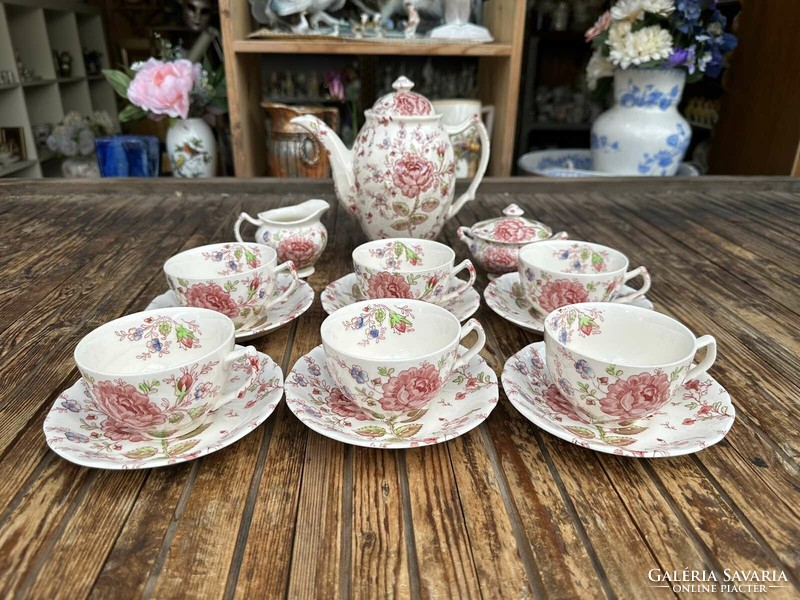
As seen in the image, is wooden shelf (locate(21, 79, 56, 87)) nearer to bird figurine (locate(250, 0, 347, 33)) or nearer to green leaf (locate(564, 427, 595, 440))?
bird figurine (locate(250, 0, 347, 33))

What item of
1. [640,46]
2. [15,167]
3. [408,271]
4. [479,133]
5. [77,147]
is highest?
[640,46]

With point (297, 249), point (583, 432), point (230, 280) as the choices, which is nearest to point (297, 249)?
point (297, 249)

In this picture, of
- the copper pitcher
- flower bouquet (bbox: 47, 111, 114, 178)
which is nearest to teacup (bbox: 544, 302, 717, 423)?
the copper pitcher

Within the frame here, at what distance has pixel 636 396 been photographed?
0.51 meters

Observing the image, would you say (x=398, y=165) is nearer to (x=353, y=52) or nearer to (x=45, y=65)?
(x=353, y=52)

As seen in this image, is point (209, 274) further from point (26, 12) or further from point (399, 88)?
point (26, 12)

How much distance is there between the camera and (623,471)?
1.65ft

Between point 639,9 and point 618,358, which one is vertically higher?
point 639,9

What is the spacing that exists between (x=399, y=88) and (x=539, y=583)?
785mm

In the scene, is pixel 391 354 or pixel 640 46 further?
pixel 640 46

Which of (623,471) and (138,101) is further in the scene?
(138,101)

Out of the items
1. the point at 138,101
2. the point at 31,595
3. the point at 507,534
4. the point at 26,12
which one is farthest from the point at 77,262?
the point at 26,12

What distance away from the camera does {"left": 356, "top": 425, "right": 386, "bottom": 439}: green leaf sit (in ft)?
1.68

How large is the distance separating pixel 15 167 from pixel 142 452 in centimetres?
330
